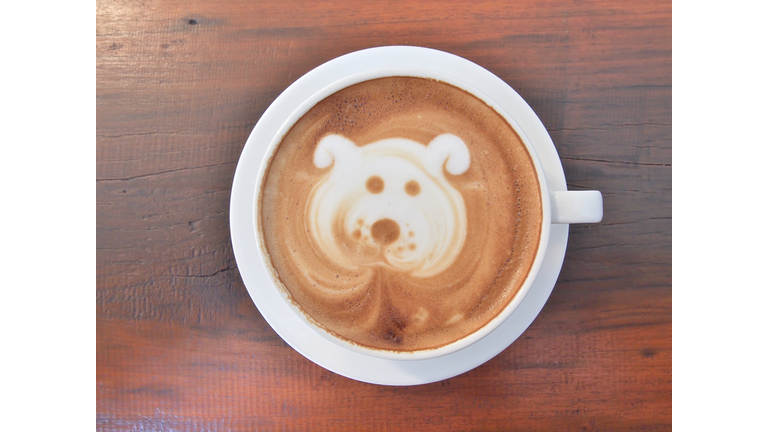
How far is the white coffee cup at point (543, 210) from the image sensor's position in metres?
1.01

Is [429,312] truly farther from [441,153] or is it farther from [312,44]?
[312,44]

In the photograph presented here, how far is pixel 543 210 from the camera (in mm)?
1003

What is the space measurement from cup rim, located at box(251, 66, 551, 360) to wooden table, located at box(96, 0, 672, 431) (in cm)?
35

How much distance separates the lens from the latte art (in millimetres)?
1082

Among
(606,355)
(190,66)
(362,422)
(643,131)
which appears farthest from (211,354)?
(643,131)

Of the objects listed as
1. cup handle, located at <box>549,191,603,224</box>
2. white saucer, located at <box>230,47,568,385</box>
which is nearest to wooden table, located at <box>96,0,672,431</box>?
white saucer, located at <box>230,47,568,385</box>

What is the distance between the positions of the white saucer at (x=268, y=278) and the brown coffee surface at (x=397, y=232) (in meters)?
0.13

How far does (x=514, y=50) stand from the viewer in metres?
1.35

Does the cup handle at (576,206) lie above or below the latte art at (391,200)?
below

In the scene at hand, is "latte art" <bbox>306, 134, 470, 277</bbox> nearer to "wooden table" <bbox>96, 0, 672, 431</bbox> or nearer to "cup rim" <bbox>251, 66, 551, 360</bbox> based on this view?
"cup rim" <bbox>251, 66, 551, 360</bbox>

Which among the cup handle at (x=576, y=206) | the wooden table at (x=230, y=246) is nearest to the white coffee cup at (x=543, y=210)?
the cup handle at (x=576, y=206)

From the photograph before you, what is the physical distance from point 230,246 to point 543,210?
93 cm

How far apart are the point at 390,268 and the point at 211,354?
69 cm

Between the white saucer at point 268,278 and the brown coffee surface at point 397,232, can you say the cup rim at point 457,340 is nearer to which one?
the brown coffee surface at point 397,232
